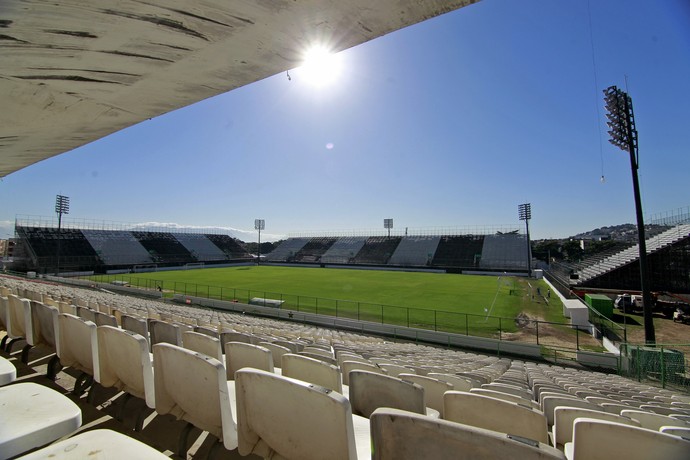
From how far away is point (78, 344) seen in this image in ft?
11.0

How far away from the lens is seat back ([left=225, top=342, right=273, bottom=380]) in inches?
120

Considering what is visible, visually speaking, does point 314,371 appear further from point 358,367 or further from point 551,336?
point 551,336

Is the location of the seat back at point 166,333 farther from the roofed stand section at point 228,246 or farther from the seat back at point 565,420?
the roofed stand section at point 228,246

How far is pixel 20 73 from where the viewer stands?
9.80 feet

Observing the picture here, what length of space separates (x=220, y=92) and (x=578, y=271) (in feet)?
171

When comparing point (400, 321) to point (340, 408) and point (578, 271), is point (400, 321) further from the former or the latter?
point (578, 271)

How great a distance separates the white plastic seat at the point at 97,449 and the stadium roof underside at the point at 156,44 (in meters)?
2.56

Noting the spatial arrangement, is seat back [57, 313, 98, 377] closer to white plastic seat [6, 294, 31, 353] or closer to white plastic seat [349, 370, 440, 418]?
white plastic seat [6, 294, 31, 353]

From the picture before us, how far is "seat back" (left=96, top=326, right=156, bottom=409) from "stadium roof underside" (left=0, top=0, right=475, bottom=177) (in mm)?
2268

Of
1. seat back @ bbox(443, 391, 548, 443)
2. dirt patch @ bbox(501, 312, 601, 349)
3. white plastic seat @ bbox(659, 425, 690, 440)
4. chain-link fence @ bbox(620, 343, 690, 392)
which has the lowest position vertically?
dirt patch @ bbox(501, 312, 601, 349)

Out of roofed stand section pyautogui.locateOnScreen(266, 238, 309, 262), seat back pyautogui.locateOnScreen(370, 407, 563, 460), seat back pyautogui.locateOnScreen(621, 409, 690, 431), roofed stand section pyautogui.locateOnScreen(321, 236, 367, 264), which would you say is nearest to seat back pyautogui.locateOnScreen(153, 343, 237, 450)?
seat back pyautogui.locateOnScreen(370, 407, 563, 460)

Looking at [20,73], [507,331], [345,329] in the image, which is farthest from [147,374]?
[507,331]

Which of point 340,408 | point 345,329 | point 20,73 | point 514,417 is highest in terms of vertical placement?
point 20,73

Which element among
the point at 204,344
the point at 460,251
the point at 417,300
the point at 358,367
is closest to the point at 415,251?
the point at 460,251
